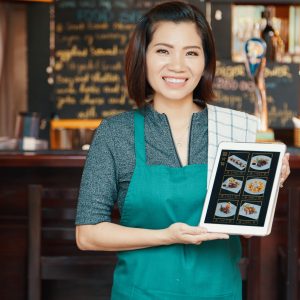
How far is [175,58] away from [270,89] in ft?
10.7

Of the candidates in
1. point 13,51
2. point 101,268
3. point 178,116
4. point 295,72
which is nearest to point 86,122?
point 13,51

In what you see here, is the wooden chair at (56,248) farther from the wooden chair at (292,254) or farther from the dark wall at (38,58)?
the dark wall at (38,58)

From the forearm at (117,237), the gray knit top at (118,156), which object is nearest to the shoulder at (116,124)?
the gray knit top at (118,156)

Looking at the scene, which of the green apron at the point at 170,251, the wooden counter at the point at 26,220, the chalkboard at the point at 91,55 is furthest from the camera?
the chalkboard at the point at 91,55

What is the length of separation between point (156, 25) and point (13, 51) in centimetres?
450

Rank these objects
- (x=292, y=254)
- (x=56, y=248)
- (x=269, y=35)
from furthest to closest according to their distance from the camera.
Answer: (x=269, y=35) → (x=56, y=248) → (x=292, y=254)

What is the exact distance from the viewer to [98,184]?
5.49ft

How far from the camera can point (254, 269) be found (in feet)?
9.03

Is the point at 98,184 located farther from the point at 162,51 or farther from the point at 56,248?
the point at 56,248

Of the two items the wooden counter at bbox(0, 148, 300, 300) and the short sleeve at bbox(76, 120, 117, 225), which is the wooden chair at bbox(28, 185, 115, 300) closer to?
the wooden counter at bbox(0, 148, 300, 300)

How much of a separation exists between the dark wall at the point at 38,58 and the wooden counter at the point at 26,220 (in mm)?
2739

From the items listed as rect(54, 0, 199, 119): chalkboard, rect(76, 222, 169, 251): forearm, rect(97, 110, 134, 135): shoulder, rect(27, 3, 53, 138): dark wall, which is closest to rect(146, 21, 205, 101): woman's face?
rect(97, 110, 134, 135): shoulder

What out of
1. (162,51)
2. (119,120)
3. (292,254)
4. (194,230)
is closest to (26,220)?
(292,254)

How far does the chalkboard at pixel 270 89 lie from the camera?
15.9 feet
